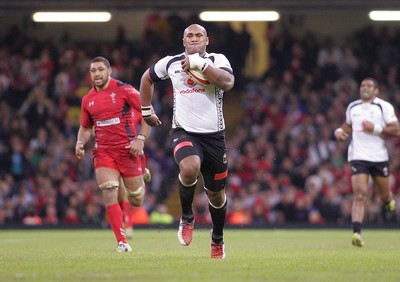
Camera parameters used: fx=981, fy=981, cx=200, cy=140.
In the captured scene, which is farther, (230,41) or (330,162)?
(230,41)

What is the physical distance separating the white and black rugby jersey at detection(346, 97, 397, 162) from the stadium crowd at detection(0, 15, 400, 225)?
924 cm

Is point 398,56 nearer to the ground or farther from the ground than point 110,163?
farther from the ground

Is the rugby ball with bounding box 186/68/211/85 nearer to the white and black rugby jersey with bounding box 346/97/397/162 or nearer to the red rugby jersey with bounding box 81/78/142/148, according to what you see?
the red rugby jersey with bounding box 81/78/142/148

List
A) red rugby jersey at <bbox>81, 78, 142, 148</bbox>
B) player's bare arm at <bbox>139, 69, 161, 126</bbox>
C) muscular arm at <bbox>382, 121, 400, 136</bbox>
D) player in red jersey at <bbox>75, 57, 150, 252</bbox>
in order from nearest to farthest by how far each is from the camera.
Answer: player's bare arm at <bbox>139, 69, 161, 126</bbox> < player in red jersey at <bbox>75, 57, 150, 252</bbox> < red rugby jersey at <bbox>81, 78, 142, 148</bbox> < muscular arm at <bbox>382, 121, 400, 136</bbox>

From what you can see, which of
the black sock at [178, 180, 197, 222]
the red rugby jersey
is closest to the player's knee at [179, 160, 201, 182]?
the black sock at [178, 180, 197, 222]

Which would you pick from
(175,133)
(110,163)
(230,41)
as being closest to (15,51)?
(230,41)

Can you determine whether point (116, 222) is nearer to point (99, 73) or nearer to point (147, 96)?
point (147, 96)

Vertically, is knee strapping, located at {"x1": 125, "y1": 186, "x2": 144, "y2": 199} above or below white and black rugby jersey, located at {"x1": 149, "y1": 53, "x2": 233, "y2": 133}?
below

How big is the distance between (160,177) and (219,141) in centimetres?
1645

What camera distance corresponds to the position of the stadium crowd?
2567cm

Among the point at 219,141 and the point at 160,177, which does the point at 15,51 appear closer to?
the point at 160,177

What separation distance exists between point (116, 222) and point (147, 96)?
2013mm

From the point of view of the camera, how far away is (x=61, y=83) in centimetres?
2945

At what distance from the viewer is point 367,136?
16141 millimetres
